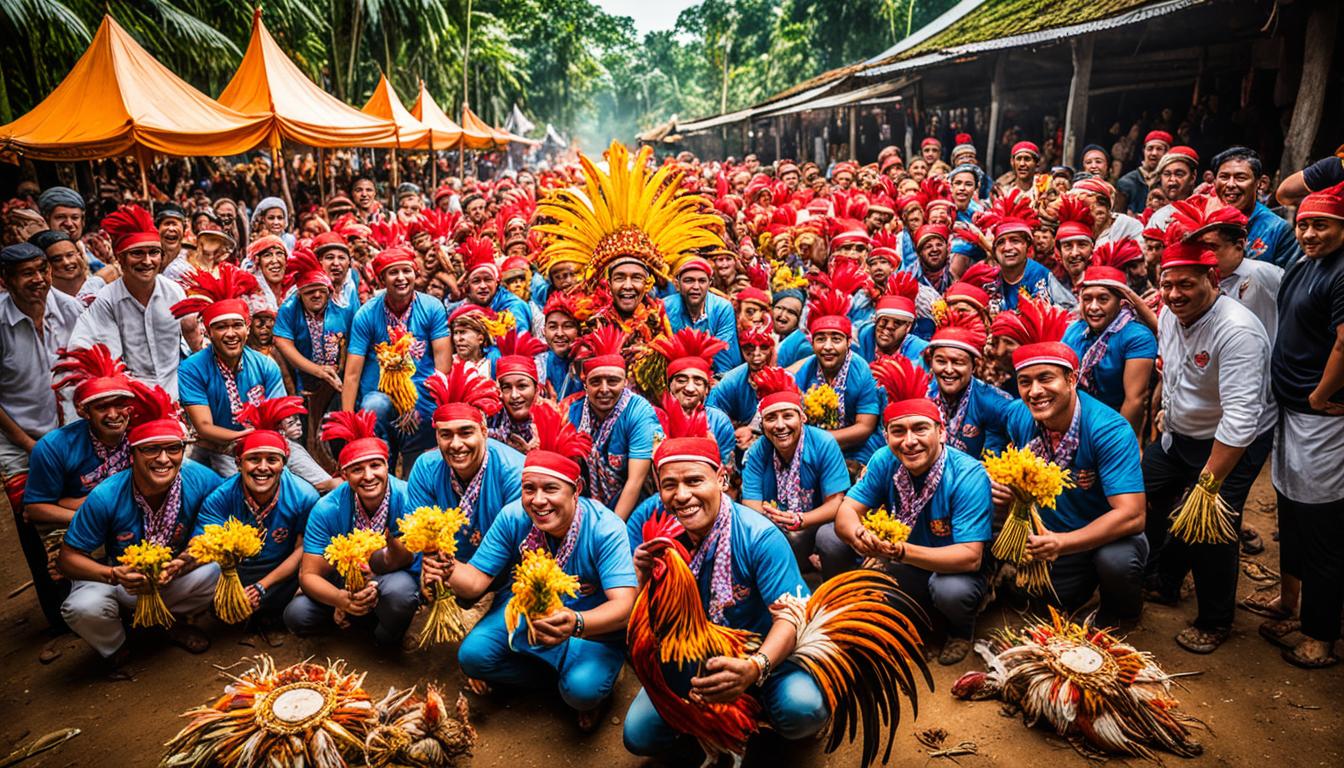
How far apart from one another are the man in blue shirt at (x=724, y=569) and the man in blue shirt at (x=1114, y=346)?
2639 millimetres

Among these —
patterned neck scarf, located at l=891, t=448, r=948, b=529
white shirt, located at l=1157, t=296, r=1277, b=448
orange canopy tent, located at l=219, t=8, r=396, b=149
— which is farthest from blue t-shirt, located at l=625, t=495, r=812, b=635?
orange canopy tent, located at l=219, t=8, r=396, b=149

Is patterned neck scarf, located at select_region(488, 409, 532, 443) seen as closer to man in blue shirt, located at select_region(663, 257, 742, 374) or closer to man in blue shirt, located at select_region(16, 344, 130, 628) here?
man in blue shirt, located at select_region(663, 257, 742, 374)

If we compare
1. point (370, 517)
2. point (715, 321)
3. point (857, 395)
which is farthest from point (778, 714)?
point (715, 321)

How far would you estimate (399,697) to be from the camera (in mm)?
3625

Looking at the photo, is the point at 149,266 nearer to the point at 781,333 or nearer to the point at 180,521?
the point at 180,521

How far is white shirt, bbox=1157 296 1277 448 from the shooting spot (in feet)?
11.7

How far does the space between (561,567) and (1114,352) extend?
3687 millimetres

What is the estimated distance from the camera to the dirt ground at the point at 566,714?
3.27 metres

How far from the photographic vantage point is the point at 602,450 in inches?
187

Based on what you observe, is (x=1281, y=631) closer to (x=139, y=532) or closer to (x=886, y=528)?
(x=886, y=528)

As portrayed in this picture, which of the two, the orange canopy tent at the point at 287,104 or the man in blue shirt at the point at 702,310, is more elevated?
the orange canopy tent at the point at 287,104

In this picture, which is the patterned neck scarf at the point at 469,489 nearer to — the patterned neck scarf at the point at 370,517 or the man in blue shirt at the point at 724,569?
the patterned neck scarf at the point at 370,517

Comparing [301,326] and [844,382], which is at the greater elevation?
[301,326]

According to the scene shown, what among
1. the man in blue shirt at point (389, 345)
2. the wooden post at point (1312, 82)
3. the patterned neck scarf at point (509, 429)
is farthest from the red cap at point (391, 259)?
the wooden post at point (1312, 82)
